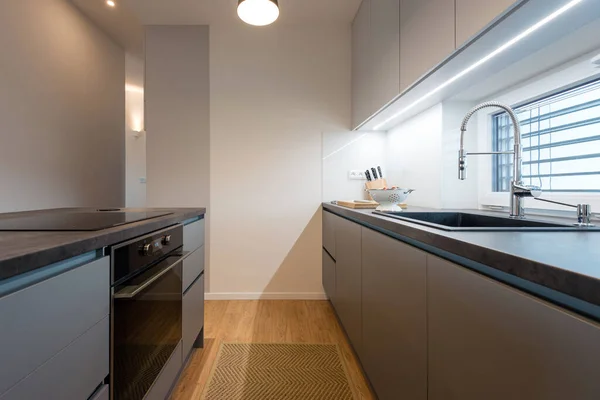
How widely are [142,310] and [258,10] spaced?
Result: 179cm

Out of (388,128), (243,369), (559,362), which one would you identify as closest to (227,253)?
(243,369)

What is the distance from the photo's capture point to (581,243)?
68cm

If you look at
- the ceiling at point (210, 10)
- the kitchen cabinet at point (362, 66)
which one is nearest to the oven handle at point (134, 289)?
the kitchen cabinet at point (362, 66)

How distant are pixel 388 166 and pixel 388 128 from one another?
341 millimetres

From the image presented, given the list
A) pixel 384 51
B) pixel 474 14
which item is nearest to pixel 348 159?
pixel 384 51

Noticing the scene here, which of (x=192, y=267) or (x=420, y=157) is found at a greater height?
(x=420, y=157)

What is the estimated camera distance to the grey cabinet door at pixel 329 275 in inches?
95.4

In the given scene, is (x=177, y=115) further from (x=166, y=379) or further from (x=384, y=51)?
(x=166, y=379)

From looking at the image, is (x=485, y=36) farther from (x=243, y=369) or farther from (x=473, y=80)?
(x=243, y=369)

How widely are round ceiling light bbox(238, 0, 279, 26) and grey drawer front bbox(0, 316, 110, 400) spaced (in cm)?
183

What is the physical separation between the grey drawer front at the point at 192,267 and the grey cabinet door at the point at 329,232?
3.12 ft

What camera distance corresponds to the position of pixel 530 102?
1.63 m

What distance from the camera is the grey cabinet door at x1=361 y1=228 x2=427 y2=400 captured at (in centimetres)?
96

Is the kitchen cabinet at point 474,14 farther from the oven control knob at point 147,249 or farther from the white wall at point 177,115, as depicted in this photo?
the white wall at point 177,115
